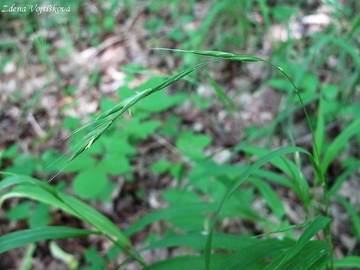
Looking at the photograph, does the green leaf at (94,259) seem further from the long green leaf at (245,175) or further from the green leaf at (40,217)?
the long green leaf at (245,175)

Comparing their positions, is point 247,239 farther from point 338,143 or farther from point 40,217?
point 40,217

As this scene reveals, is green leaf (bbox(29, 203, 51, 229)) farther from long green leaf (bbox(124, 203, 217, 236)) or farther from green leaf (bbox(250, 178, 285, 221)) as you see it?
green leaf (bbox(250, 178, 285, 221))

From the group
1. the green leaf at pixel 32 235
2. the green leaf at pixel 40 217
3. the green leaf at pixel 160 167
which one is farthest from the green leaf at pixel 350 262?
the green leaf at pixel 40 217

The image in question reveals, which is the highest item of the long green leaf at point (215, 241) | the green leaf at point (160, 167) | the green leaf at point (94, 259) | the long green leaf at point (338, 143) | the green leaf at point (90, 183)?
the long green leaf at point (338, 143)

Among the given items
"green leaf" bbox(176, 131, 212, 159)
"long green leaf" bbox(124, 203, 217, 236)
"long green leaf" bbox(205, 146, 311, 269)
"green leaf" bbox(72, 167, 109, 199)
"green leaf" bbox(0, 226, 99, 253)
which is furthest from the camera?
"green leaf" bbox(176, 131, 212, 159)

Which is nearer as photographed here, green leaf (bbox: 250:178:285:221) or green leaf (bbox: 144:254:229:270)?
green leaf (bbox: 144:254:229:270)

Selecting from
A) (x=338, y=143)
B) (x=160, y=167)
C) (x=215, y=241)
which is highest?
(x=338, y=143)

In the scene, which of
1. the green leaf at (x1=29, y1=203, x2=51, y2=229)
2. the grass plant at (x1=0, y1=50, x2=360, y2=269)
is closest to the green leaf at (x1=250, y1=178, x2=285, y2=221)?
the grass plant at (x1=0, y1=50, x2=360, y2=269)

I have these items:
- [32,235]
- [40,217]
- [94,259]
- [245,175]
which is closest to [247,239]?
[245,175]
